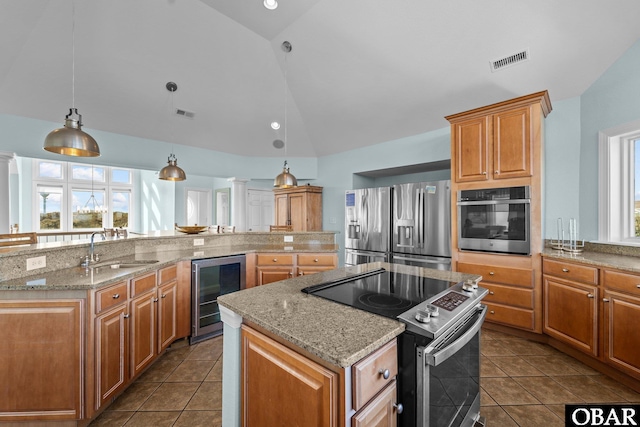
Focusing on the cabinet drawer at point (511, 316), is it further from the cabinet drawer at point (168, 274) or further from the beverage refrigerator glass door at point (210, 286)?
the cabinet drawer at point (168, 274)

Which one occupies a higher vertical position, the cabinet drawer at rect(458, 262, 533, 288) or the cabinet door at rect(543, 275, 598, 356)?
the cabinet drawer at rect(458, 262, 533, 288)

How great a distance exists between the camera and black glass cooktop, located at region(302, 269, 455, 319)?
3.92 feet

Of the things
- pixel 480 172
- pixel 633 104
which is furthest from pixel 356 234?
pixel 633 104

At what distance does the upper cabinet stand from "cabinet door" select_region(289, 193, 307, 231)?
328 cm

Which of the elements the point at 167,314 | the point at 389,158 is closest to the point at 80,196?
the point at 167,314

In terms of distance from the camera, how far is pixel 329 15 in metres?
3.14

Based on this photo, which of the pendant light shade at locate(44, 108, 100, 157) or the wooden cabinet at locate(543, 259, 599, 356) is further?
the wooden cabinet at locate(543, 259, 599, 356)

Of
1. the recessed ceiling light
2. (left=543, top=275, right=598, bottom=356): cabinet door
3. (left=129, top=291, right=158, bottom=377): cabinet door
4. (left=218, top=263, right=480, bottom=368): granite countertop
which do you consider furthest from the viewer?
the recessed ceiling light

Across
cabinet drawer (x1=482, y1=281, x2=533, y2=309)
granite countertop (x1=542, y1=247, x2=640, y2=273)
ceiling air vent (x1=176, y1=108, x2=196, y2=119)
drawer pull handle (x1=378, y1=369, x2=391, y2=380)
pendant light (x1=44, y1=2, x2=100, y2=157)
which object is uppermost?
ceiling air vent (x1=176, y1=108, x2=196, y2=119)

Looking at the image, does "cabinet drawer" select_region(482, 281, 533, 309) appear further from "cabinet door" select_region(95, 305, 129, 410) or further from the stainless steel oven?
"cabinet door" select_region(95, 305, 129, 410)

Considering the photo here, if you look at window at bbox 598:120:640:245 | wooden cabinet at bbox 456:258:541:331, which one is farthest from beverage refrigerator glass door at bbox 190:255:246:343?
window at bbox 598:120:640:245

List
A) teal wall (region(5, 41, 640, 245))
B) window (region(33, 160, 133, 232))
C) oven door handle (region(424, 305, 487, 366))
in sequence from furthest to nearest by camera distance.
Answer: window (region(33, 160, 133, 232))
teal wall (region(5, 41, 640, 245))
oven door handle (region(424, 305, 487, 366))

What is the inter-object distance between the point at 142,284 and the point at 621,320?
3659 mm

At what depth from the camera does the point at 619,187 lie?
2.77 m
